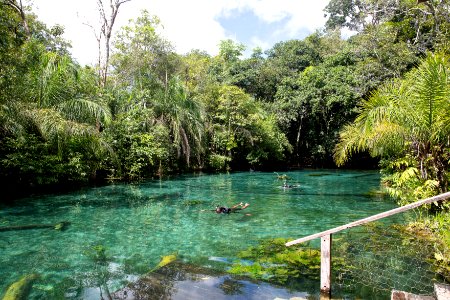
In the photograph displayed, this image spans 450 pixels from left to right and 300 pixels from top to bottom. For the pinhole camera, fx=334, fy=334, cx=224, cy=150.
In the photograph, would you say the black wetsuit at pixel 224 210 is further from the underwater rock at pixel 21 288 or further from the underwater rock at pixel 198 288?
the underwater rock at pixel 21 288

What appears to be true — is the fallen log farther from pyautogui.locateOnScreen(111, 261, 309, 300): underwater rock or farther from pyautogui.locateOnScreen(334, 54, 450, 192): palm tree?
pyautogui.locateOnScreen(334, 54, 450, 192): palm tree

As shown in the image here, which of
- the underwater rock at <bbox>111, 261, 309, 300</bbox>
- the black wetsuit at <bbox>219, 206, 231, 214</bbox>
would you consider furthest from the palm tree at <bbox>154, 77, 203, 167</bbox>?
the underwater rock at <bbox>111, 261, 309, 300</bbox>

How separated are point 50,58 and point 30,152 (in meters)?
3.65

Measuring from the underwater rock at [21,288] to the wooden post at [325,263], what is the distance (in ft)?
13.2

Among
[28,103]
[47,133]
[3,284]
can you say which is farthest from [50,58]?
[3,284]

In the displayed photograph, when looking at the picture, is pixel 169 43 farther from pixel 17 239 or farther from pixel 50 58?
pixel 17 239

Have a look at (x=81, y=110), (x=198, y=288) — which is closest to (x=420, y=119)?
(x=198, y=288)

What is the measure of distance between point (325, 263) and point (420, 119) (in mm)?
4287

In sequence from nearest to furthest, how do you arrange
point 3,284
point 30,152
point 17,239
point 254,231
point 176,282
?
1. point 176,282
2. point 3,284
3. point 17,239
4. point 254,231
5. point 30,152

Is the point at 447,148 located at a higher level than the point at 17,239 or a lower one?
higher

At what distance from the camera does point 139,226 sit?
8.85 metres

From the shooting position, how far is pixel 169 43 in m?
21.8

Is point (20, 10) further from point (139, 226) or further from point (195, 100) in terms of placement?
A: point (139, 226)

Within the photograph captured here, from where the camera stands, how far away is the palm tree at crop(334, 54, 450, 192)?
6.32 metres
